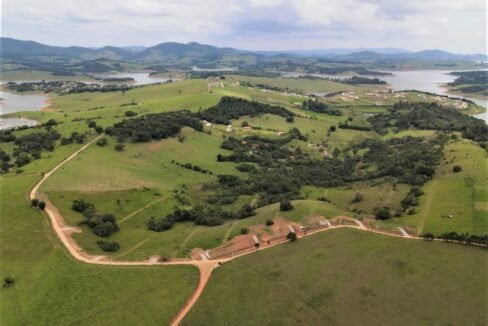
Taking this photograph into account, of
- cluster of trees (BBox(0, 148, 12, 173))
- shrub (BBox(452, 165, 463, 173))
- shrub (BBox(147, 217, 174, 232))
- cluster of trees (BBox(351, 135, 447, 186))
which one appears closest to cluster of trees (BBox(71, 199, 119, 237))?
shrub (BBox(147, 217, 174, 232))

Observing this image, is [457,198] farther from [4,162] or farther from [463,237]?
[4,162]

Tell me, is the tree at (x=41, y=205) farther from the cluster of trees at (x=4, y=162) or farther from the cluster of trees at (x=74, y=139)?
the cluster of trees at (x=74, y=139)

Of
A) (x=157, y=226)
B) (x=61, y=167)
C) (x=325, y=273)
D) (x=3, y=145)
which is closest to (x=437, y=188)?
(x=325, y=273)

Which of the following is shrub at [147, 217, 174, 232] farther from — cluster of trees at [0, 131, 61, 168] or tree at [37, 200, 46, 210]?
cluster of trees at [0, 131, 61, 168]

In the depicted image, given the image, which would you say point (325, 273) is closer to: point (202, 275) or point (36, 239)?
point (202, 275)

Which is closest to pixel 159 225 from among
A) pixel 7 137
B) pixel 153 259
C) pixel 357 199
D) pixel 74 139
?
pixel 153 259

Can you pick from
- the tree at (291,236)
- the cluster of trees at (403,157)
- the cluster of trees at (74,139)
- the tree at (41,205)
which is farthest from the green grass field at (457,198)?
the cluster of trees at (74,139)

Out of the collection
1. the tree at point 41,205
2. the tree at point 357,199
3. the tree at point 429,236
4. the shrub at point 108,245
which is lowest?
the tree at point 357,199
